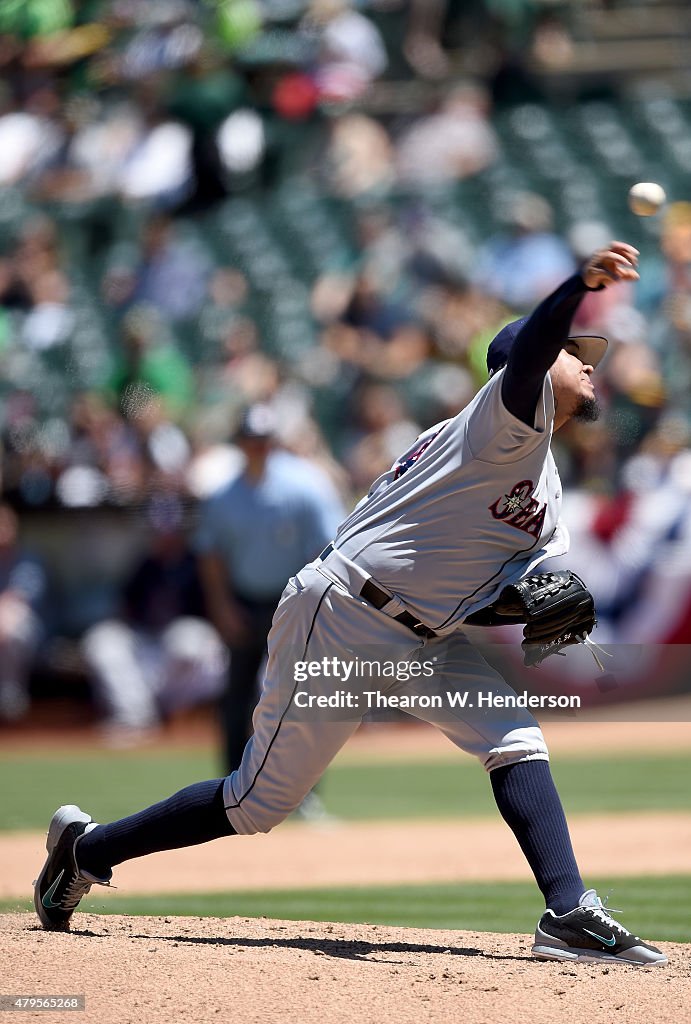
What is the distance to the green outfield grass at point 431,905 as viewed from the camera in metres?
4.94

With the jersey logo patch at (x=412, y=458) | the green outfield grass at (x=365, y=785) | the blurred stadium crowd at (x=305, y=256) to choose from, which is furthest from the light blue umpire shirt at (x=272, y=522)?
the jersey logo patch at (x=412, y=458)

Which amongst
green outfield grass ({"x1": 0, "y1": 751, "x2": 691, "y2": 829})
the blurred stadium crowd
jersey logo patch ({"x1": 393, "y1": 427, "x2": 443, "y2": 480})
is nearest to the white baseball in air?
jersey logo patch ({"x1": 393, "y1": 427, "x2": 443, "y2": 480})

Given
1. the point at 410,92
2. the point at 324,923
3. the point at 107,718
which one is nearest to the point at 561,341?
the point at 324,923

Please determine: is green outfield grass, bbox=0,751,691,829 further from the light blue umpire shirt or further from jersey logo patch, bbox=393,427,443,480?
jersey logo patch, bbox=393,427,443,480

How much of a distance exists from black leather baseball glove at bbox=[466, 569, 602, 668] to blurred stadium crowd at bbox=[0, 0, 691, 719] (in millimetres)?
5989

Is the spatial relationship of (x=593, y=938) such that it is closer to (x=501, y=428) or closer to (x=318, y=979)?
(x=318, y=979)

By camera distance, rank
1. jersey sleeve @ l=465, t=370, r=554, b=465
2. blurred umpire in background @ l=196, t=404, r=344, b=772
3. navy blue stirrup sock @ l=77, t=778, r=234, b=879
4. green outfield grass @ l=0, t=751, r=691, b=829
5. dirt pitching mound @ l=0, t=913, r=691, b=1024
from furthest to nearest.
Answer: green outfield grass @ l=0, t=751, r=691, b=829 → blurred umpire in background @ l=196, t=404, r=344, b=772 → navy blue stirrup sock @ l=77, t=778, r=234, b=879 → jersey sleeve @ l=465, t=370, r=554, b=465 → dirt pitching mound @ l=0, t=913, r=691, b=1024

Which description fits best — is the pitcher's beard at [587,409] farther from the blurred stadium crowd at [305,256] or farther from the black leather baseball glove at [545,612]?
the blurred stadium crowd at [305,256]

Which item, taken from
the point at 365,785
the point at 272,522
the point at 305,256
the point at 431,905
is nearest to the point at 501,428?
the point at 431,905

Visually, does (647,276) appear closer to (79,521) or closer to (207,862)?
(79,521)

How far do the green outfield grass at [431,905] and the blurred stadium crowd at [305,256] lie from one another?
4.59 meters

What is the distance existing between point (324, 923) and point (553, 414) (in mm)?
1849

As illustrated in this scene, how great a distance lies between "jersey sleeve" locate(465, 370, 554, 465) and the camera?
3.62 meters

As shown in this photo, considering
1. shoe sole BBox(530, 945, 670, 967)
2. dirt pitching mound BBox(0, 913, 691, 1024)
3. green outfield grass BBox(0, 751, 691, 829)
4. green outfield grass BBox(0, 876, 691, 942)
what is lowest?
green outfield grass BBox(0, 751, 691, 829)
